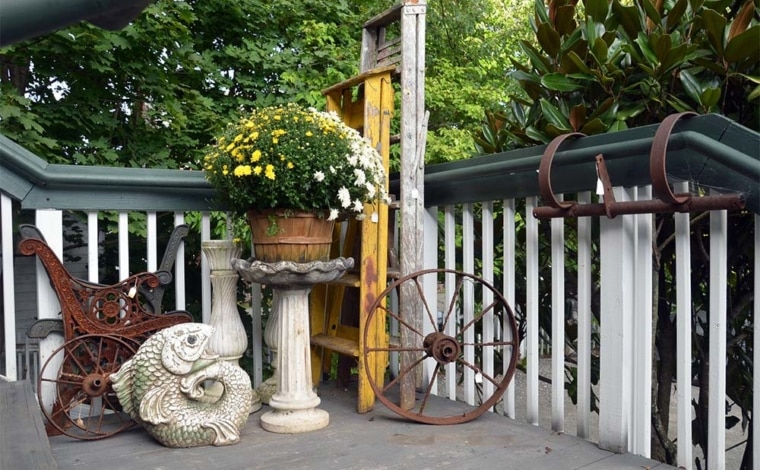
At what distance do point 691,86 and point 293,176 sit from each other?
1.26 metres

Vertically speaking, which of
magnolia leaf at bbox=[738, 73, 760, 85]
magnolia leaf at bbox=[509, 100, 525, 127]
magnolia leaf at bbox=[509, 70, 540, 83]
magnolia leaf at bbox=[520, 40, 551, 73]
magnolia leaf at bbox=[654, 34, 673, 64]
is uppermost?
magnolia leaf at bbox=[520, 40, 551, 73]

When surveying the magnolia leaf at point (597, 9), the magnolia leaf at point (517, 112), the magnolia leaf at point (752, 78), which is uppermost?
the magnolia leaf at point (597, 9)

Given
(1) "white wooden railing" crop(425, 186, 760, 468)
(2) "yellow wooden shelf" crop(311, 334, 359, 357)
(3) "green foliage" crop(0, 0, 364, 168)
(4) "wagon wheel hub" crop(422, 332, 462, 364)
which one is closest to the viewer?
(1) "white wooden railing" crop(425, 186, 760, 468)

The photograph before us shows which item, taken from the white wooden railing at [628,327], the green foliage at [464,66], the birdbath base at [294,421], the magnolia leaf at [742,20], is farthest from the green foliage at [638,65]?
the green foliage at [464,66]

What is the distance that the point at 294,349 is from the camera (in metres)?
2.25

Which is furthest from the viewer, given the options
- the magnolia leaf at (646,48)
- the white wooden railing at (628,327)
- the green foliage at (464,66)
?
the green foliage at (464,66)

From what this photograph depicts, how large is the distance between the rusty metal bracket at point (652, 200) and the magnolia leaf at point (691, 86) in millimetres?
252

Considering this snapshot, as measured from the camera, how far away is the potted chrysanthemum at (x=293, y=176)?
211 cm

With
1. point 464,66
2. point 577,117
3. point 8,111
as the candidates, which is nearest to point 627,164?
point 577,117

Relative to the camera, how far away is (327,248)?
2.30 meters

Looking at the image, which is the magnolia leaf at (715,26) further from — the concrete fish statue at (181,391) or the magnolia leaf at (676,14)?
the concrete fish statue at (181,391)


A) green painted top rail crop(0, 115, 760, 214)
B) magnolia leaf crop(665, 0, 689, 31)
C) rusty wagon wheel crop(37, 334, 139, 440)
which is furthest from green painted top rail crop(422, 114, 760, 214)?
rusty wagon wheel crop(37, 334, 139, 440)

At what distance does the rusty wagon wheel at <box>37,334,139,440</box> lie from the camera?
2158 millimetres

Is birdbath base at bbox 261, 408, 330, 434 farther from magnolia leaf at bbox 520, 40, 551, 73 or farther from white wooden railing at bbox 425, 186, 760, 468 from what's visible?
magnolia leaf at bbox 520, 40, 551, 73
